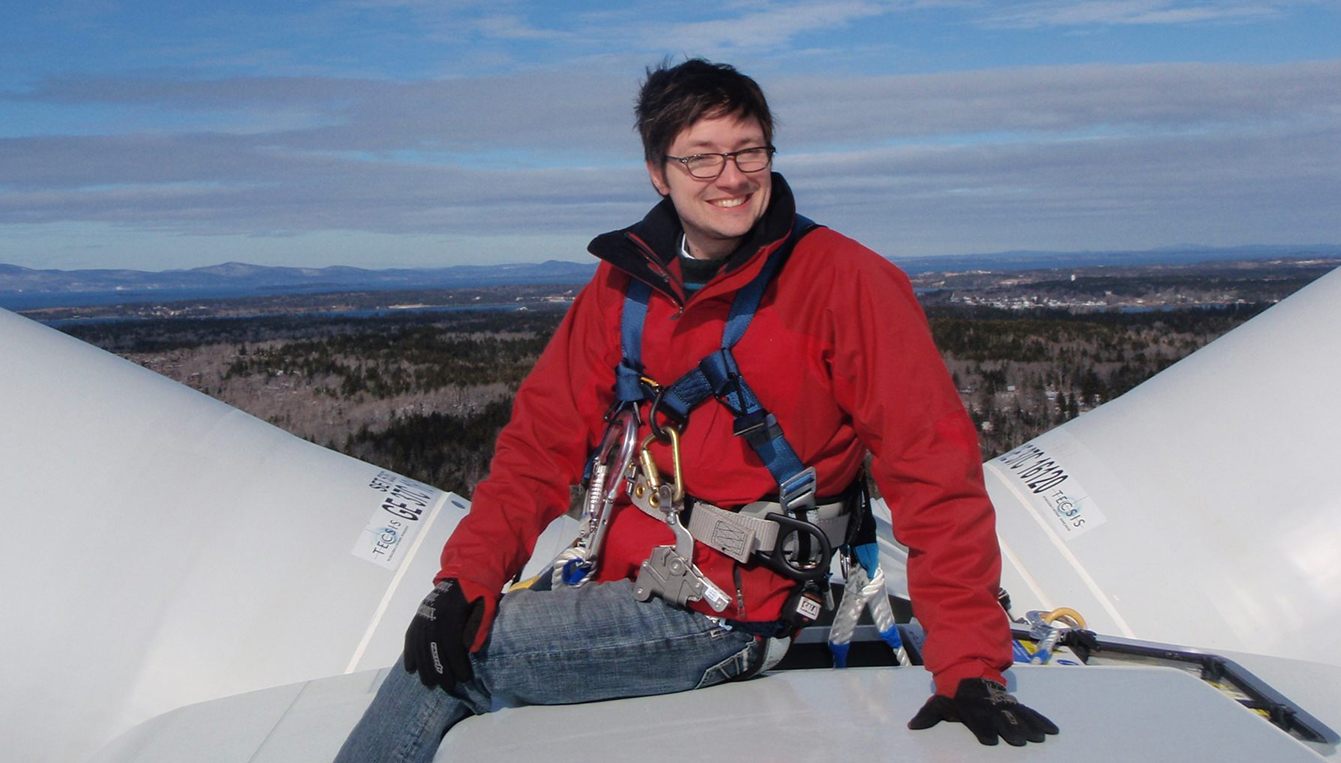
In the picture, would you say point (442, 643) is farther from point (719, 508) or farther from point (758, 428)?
point (758, 428)

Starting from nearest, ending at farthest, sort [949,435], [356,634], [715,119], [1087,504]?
[949,435] → [715,119] → [356,634] → [1087,504]

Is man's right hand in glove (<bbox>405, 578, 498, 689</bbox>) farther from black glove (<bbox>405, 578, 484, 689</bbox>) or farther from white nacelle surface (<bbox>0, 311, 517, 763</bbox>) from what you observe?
white nacelle surface (<bbox>0, 311, 517, 763</bbox>)

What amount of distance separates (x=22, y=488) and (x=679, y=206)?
2.10 meters

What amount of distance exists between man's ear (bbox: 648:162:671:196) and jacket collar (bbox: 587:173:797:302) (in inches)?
2.0

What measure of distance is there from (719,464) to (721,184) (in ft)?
1.93

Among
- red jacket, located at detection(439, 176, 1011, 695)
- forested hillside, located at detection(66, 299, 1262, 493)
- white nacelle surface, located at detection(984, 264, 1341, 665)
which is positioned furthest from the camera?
forested hillside, located at detection(66, 299, 1262, 493)

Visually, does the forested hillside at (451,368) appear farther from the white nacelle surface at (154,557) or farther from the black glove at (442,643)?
the black glove at (442,643)

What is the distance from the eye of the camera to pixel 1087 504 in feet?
12.5

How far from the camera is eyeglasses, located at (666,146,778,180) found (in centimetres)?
223

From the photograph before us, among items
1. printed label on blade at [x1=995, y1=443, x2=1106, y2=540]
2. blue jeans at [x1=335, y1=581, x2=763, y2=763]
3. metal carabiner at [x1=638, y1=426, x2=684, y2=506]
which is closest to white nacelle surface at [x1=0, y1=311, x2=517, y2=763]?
blue jeans at [x1=335, y1=581, x2=763, y2=763]

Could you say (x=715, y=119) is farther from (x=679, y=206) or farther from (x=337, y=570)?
(x=337, y=570)

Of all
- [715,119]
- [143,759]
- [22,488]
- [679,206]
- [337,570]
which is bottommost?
[143,759]

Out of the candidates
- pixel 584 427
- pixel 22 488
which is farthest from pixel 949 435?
pixel 22 488

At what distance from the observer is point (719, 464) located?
2316mm
